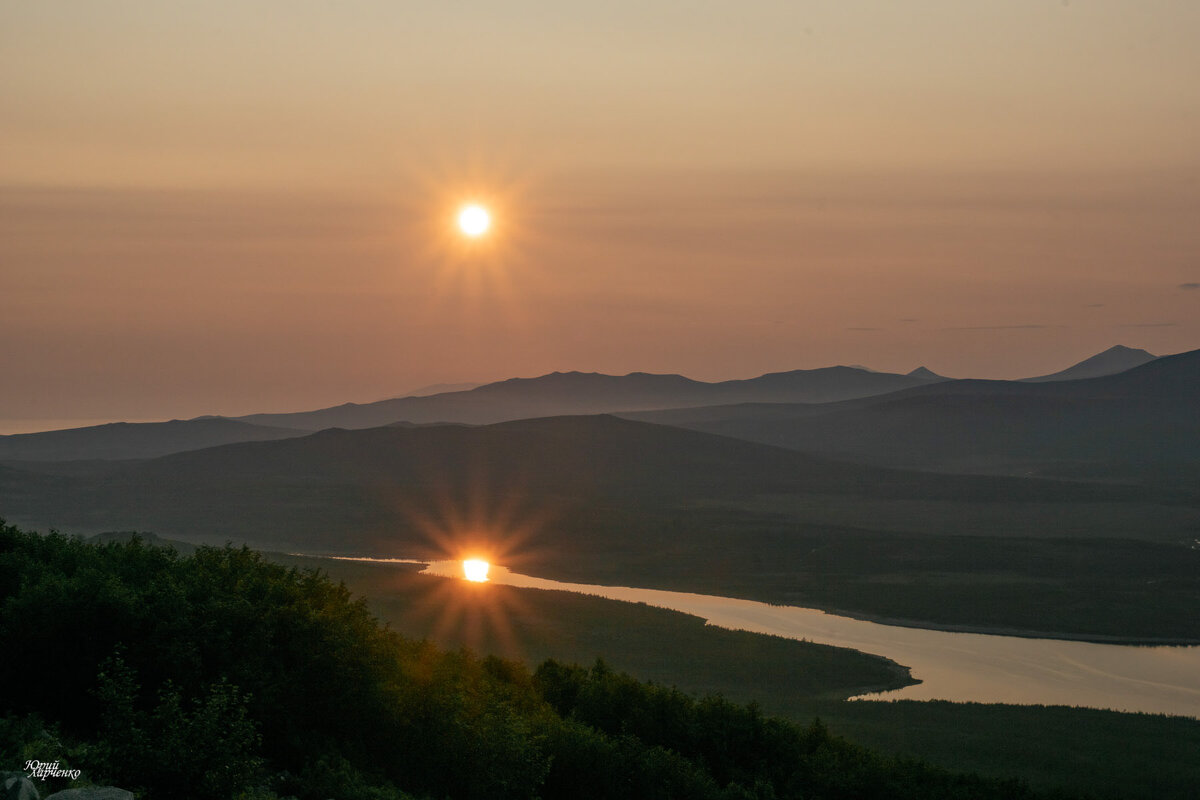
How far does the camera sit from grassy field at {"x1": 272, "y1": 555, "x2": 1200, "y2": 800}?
44.2m

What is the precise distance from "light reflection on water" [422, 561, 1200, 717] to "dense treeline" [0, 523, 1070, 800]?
26.6m

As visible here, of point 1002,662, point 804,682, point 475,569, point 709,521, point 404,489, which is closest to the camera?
point 804,682

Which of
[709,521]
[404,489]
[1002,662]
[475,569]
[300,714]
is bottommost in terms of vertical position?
[1002,662]

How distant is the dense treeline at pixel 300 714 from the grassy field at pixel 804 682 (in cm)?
1248

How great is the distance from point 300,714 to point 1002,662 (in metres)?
53.2

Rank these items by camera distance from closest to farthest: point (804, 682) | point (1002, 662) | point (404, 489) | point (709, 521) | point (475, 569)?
point (804, 682)
point (1002, 662)
point (475, 569)
point (709, 521)
point (404, 489)

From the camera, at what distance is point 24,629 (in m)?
25.1

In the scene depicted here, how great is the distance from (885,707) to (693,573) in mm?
49691

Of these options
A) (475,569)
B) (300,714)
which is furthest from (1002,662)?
(475,569)

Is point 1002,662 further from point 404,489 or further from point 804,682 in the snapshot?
point 404,489

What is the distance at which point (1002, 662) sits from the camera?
67750mm

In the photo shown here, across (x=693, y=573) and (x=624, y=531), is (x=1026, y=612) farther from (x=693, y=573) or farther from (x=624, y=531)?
(x=624, y=531)

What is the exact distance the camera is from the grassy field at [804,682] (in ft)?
145

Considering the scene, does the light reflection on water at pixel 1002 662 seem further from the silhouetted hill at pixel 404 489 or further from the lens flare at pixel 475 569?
the silhouetted hill at pixel 404 489
